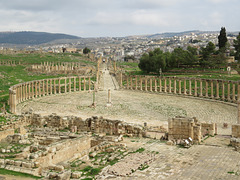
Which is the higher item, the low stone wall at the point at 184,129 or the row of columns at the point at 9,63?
the row of columns at the point at 9,63

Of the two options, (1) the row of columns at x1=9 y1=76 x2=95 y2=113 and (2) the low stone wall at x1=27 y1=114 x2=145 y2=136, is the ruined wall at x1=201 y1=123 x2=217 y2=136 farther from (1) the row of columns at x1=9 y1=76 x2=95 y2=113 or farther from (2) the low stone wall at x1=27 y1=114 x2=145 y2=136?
(1) the row of columns at x1=9 y1=76 x2=95 y2=113

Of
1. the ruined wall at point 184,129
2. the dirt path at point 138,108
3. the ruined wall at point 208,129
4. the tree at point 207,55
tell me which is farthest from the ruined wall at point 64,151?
the tree at point 207,55

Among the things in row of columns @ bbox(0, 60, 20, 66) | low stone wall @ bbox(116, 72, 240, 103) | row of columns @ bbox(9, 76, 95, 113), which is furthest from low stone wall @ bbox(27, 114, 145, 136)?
row of columns @ bbox(0, 60, 20, 66)

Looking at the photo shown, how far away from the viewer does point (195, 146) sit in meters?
25.3

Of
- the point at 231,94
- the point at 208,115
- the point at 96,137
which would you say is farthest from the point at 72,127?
the point at 231,94

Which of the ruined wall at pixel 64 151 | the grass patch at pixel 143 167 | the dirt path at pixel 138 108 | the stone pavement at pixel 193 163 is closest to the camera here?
the stone pavement at pixel 193 163

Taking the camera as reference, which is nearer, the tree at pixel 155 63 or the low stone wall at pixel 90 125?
the low stone wall at pixel 90 125

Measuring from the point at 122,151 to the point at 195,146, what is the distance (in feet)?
18.6

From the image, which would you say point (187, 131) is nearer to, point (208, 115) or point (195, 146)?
point (195, 146)

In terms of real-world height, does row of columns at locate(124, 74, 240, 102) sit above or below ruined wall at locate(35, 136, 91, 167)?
above

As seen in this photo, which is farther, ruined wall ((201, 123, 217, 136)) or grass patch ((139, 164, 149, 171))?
ruined wall ((201, 123, 217, 136))

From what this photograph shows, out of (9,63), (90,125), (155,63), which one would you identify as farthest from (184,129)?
(9,63)

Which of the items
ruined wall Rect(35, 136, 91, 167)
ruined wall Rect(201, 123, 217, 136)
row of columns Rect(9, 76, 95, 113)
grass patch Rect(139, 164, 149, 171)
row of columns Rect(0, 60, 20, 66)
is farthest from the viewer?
row of columns Rect(0, 60, 20, 66)

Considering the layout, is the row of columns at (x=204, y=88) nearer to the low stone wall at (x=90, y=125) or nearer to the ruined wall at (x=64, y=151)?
the low stone wall at (x=90, y=125)
